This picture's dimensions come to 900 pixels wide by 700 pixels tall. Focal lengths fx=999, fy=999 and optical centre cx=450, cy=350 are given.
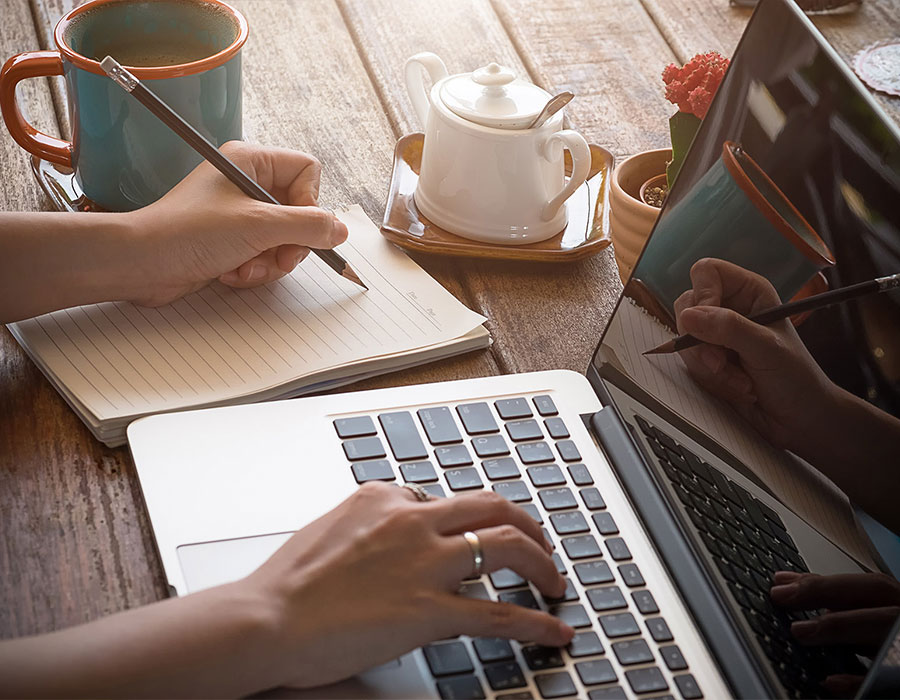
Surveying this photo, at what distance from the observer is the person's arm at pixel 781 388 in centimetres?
56

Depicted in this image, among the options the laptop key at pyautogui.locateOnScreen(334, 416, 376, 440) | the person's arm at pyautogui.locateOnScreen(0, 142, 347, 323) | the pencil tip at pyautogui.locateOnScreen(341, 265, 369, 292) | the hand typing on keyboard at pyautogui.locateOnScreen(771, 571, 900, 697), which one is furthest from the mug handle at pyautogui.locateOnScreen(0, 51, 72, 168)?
the hand typing on keyboard at pyautogui.locateOnScreen(771, 571, 900, 697)

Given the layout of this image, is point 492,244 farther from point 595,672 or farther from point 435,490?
point 595,672

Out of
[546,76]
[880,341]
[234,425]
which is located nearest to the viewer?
[880,341]

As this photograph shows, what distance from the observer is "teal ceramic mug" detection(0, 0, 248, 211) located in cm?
87

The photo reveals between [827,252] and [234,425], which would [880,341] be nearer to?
[827,252]

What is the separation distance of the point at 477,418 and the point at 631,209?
246mm

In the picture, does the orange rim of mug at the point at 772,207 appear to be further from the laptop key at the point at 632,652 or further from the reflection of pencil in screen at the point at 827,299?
the laptop key at the point at 632,652

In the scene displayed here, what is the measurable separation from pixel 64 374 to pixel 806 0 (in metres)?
1.16

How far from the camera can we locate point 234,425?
2.38 feet

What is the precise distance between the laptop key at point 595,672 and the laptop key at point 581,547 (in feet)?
0.26

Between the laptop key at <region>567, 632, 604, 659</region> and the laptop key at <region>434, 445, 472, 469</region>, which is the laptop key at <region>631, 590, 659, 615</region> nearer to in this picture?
the laptop key at <region>567, 632, 604, 659</region>

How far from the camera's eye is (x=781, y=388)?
2.02 feet

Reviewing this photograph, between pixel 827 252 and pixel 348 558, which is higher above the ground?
pixel 827 252

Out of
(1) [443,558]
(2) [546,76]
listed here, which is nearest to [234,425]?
(1) [443,558]
